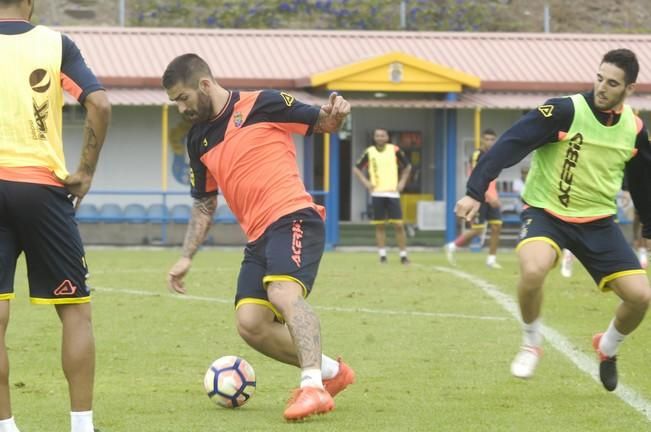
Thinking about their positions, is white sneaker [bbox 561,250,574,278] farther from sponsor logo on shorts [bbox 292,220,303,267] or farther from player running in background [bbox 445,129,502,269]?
sponsor logo on shorts [bbox 292,220,303,267]

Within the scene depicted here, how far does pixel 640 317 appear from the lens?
323 inches

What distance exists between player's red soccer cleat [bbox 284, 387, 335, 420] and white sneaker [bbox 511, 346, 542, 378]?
149cm

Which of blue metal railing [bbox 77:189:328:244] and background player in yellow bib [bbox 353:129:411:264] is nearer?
background player in yellow bib [bbox 353:129:411:264]

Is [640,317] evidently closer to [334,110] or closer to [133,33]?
[334,110]

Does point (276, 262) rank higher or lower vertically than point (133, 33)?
higher

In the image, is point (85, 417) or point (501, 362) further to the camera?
point (501, 362)

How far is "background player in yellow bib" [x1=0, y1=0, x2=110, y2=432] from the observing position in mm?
6000

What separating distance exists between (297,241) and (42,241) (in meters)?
1.78

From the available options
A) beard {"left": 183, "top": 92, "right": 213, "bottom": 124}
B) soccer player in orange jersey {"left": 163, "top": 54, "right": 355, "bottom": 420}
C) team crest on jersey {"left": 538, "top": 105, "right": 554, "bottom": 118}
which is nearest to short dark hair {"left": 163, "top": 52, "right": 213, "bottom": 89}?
soccer player in orange jersey {"left": 163, "top": 54, "right": 355, "bottom": 420}

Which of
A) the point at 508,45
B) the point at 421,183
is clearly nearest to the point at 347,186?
the point at 421,183

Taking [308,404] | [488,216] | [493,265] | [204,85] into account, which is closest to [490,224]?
[488,216]

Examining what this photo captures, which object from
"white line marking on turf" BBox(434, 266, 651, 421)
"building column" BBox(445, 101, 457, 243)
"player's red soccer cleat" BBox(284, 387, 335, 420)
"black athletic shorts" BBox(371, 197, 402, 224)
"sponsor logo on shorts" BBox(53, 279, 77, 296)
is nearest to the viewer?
"sponsor logo on shorts" BBox(53, 279, 77, 296)

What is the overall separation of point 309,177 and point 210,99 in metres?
23.3

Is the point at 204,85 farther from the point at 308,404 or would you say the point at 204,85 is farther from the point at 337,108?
the point at 308,404
